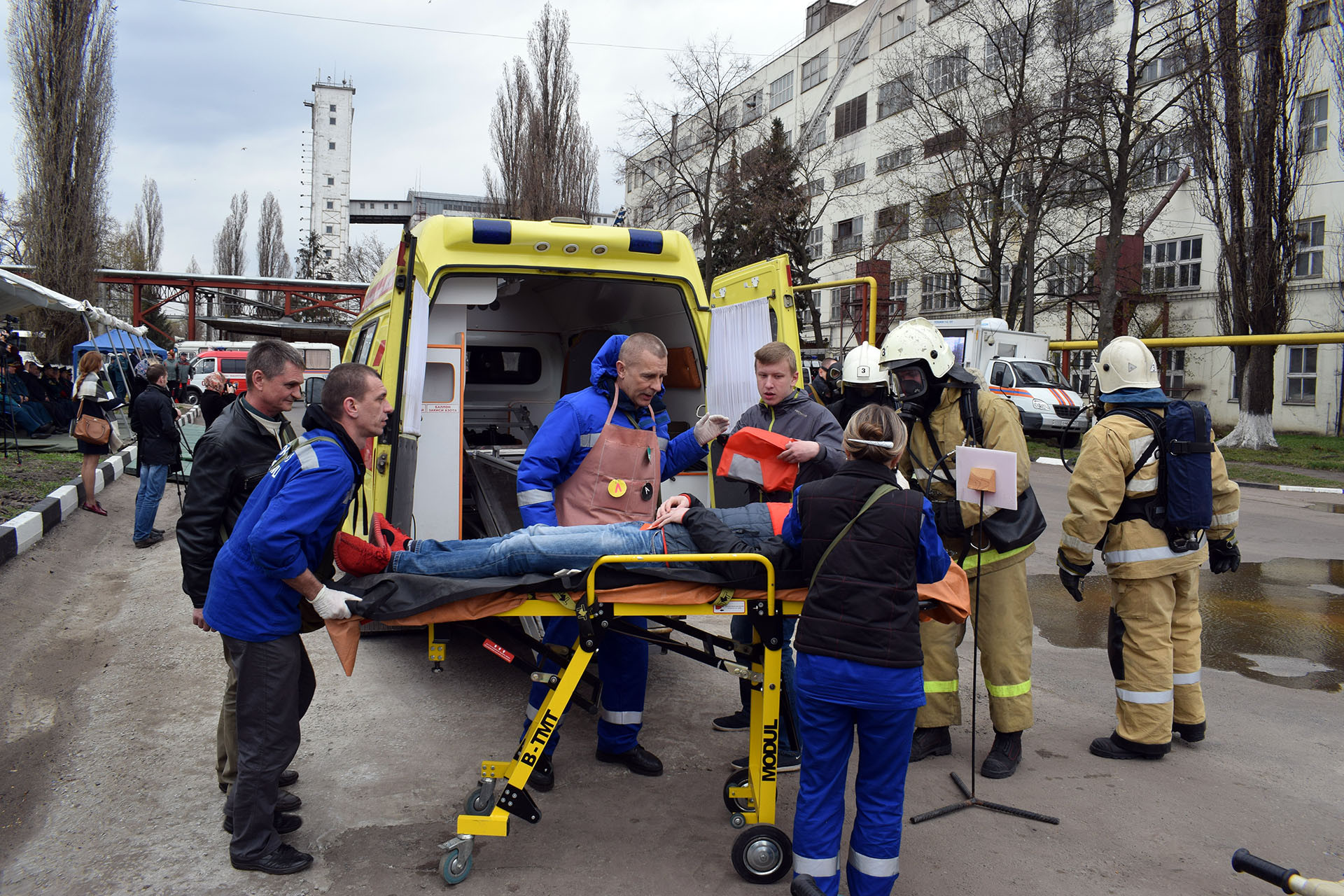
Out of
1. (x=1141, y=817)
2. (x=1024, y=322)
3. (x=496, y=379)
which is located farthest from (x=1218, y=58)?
(x=1141, y=817)

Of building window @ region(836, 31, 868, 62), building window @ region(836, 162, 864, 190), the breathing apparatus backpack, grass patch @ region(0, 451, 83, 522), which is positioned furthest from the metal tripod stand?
building window @ region(836, 31, 868, 62)

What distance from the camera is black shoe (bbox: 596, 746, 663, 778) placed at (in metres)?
3.96

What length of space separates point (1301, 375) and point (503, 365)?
2498cm

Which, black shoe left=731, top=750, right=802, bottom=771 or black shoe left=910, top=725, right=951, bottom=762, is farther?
black shoe left=910, top=725, right=951, bottom=762

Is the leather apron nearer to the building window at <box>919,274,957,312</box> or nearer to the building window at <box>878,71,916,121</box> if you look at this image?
the building window at <box>878,71,916,121</box>

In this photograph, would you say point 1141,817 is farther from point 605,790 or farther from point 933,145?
point 933,145

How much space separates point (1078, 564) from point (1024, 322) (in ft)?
72.6

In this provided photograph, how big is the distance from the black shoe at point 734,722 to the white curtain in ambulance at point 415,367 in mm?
2090

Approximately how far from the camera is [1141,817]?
3604 millimetres

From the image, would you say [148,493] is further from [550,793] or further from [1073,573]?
[1073,573]

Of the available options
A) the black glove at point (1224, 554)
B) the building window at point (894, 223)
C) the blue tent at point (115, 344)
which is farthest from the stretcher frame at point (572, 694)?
the building window at point (894, 223)

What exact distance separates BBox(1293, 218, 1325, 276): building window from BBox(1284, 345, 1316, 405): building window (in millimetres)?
2078

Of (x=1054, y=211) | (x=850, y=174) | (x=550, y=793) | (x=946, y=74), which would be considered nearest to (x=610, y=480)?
(x=550, y=793)

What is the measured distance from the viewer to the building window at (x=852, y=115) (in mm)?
40406
